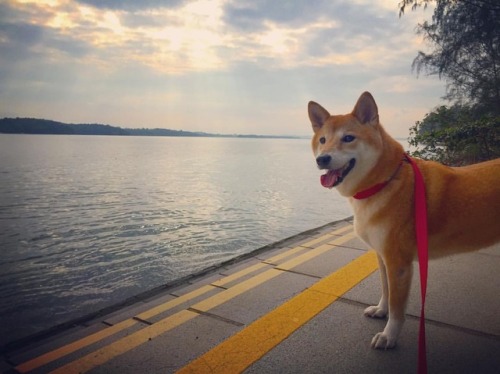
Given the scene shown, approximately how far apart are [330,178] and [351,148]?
0.31 meters

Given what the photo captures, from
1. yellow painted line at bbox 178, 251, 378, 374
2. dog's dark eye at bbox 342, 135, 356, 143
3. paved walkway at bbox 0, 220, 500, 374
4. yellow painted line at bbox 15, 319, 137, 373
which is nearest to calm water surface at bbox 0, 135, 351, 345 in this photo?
paved walkway at bbox 0, 220, 500, 374

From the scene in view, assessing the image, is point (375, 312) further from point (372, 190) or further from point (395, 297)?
point (372, 190)


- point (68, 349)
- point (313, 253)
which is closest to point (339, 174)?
point (313, 253)

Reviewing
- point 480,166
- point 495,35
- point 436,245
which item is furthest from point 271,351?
point 495,35

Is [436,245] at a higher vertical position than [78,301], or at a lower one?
higher

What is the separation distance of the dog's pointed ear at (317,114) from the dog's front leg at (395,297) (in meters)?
1.42

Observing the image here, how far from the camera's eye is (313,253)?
4.98 m

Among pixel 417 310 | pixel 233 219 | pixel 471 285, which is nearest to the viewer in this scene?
pixel 417 310


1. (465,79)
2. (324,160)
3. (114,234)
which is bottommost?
(114,234)

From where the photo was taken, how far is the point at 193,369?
230 centimetres

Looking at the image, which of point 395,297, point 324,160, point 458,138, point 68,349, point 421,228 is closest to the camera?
point 421,228

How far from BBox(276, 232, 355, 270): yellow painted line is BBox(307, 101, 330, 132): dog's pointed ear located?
6.95 feet

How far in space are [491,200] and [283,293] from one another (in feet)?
7.06

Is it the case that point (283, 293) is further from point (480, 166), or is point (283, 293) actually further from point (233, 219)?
point (233, 219)
